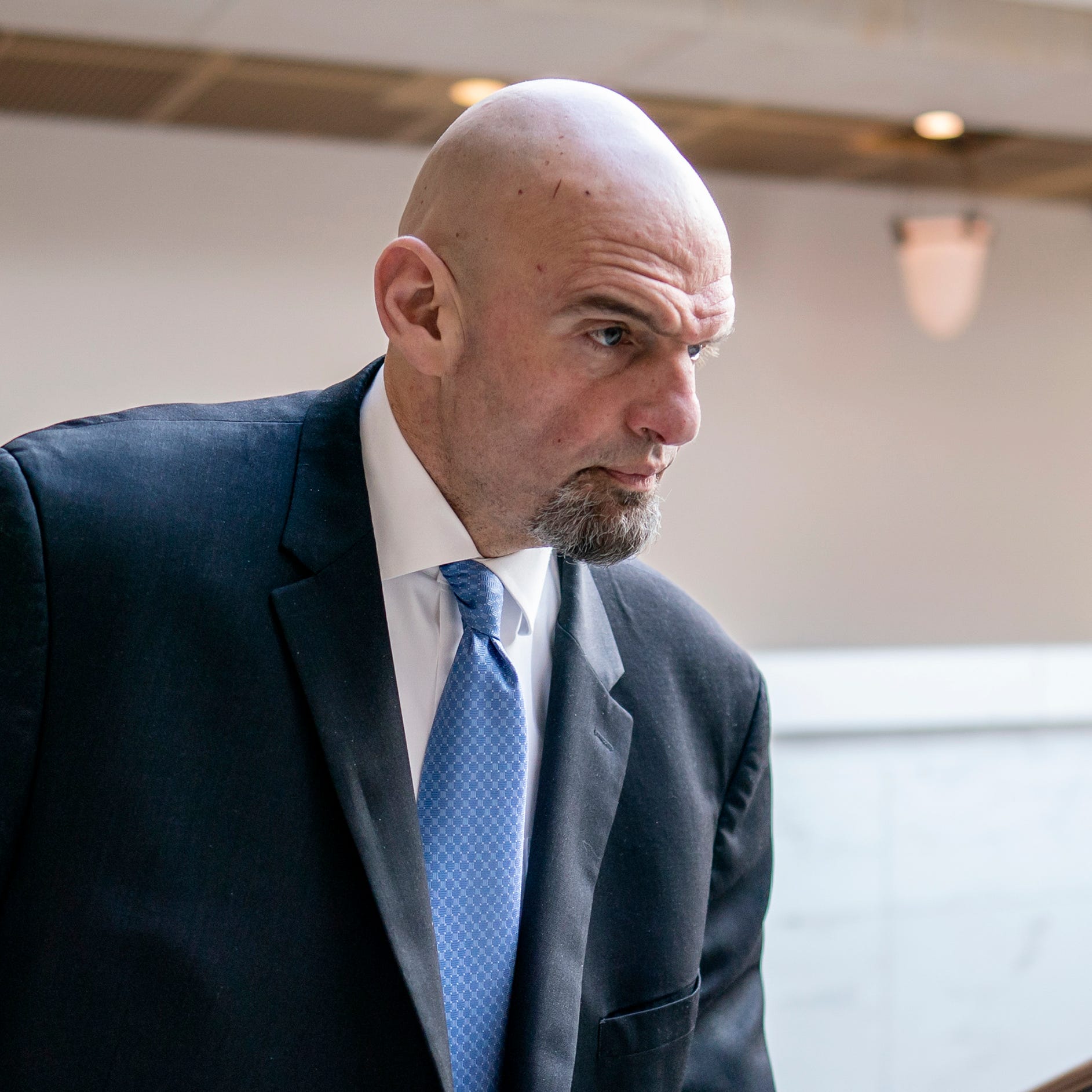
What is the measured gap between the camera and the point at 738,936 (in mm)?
1465

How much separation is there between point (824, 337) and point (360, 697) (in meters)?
5.62

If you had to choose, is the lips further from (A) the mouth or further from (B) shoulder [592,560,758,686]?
(B) shoulder [592,560,758,686]

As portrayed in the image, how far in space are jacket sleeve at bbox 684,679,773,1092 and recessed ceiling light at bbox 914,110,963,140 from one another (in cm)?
390

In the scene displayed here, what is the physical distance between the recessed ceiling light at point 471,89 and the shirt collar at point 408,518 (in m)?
3.48

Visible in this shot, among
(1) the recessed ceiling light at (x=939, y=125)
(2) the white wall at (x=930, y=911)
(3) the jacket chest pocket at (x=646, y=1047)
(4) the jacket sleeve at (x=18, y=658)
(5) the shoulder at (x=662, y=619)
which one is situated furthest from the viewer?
(1) the recessed ceiling light at (x=939, y=125)

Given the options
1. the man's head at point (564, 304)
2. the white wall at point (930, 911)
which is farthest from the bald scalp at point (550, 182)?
the white wall at point (930, 911)

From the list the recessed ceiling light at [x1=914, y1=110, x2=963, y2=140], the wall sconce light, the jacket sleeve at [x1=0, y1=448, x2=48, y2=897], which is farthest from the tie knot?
the wall sconce light

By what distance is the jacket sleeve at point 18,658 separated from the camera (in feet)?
3.40

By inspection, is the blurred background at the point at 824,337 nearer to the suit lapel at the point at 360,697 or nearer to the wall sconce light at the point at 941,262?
the wall sconce light at the point at 941,262

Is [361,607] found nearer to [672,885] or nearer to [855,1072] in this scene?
[672,885]

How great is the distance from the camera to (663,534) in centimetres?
621

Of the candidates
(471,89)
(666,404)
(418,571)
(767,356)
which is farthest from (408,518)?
(767,356)

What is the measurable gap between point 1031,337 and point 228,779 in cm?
646

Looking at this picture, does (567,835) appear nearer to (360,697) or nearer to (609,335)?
(360,697)
